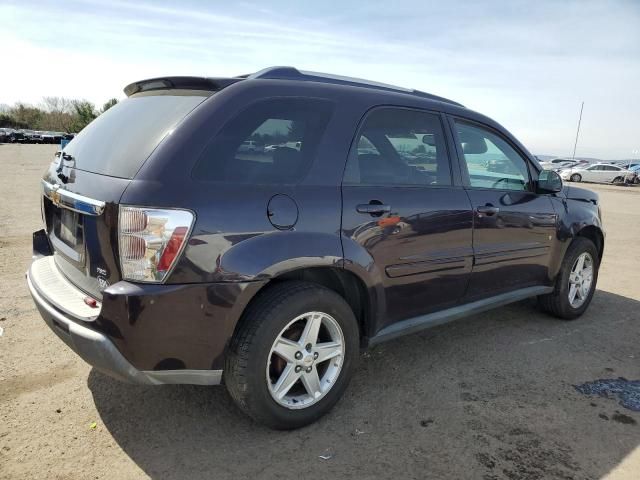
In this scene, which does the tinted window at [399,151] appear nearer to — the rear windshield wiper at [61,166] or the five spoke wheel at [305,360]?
the five spoke wheel at [305,360]

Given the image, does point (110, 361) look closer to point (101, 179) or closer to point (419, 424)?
point (101, 179)

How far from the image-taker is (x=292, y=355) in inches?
106

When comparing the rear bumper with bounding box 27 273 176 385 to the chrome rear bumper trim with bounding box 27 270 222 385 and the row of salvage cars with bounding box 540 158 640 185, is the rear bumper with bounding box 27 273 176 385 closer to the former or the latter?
the chrome rear bumper trim with bounding box 27 270 222 385

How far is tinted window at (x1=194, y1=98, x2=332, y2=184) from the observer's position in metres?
2.46

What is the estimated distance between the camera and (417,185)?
3240 millimetres

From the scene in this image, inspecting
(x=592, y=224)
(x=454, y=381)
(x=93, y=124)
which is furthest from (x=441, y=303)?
(x=93, y=124)

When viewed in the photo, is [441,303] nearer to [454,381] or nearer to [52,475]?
[454,381]

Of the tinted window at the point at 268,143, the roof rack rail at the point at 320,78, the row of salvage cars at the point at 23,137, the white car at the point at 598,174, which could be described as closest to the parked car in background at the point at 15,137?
the row of salvage cars at the point at 23,137

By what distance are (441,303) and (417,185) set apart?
0.85 meters

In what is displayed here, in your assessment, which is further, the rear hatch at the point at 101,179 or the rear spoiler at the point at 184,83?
the rear spoiler at the point at 184,83

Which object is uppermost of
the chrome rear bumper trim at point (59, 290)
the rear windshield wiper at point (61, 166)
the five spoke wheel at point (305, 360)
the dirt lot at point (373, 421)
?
the rear windshield wiper at point (61, 166)

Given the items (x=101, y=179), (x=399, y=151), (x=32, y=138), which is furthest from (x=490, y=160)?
(x=32, y=138)

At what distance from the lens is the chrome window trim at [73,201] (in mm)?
2371

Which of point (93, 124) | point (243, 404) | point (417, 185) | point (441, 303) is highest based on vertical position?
point (93, 124)
